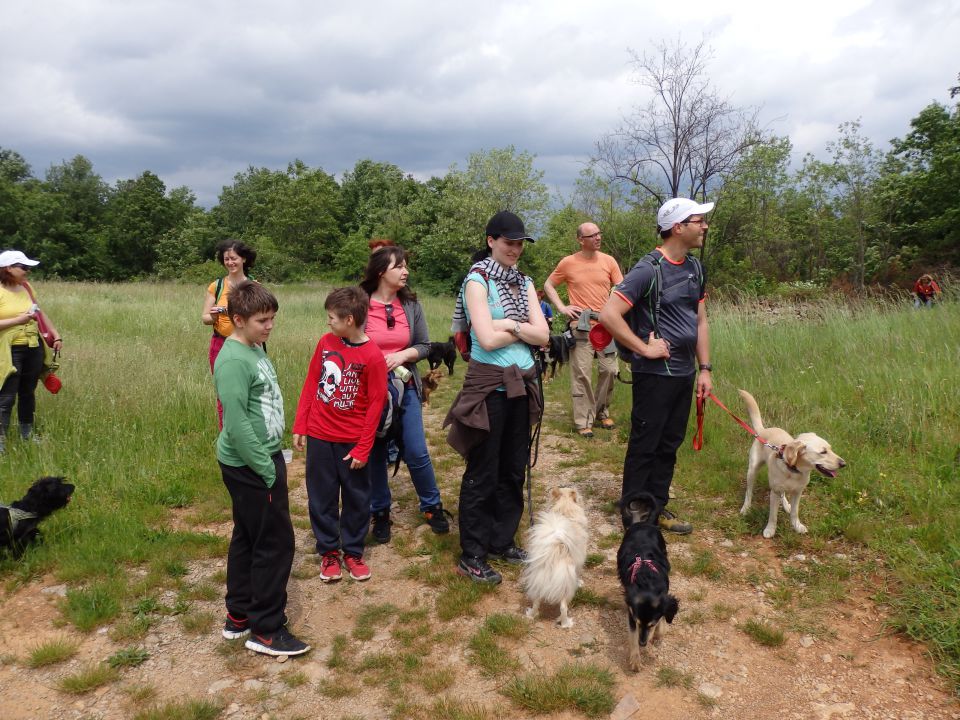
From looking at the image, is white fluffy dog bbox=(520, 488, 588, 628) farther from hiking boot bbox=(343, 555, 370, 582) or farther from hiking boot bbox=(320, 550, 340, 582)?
hiking boot bbox=(320, 550, 340, 582)

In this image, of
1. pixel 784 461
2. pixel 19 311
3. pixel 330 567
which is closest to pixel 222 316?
pixel 19 311

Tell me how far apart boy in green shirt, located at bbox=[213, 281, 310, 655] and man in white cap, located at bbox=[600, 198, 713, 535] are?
6.80 ft

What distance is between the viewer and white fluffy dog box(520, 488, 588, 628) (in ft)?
10.2

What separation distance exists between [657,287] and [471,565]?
216 centimetres

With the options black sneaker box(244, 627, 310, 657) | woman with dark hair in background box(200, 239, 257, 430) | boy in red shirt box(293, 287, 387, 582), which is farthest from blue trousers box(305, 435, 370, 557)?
woman with dark hair in background box(200, 239, 257, 430)

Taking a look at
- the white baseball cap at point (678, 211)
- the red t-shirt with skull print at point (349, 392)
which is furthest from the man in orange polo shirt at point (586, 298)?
the red t-shirt with skull print at point (349, 392)

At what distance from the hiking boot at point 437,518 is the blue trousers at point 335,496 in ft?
2.35

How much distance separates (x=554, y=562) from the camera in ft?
10.3

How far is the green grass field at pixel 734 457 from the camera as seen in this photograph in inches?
140

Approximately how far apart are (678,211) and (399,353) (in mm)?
2061

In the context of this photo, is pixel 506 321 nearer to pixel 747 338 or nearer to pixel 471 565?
pixel 471 565

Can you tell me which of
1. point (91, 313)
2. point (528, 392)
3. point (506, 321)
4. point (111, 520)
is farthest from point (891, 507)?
point (91, 313)

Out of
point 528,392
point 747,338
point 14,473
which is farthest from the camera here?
point 747,338

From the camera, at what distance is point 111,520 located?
4207 millimetres
